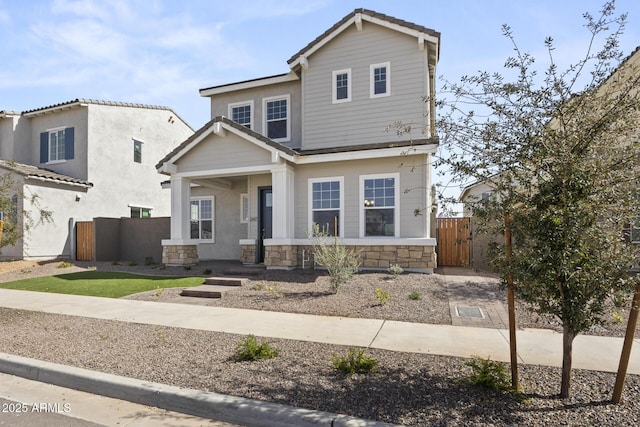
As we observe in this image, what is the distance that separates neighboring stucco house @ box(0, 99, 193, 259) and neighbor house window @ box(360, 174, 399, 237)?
1399cm

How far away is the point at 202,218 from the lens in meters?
16.4

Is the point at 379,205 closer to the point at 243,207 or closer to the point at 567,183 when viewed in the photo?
the point at 243,207

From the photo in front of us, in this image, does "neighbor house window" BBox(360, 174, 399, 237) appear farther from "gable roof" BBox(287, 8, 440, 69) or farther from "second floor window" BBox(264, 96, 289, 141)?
"gable roof" BBox(287, 8, 440, 69)

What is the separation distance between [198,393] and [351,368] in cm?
167

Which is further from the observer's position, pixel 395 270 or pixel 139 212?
pixel 139 212

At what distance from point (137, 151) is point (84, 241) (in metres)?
5.92

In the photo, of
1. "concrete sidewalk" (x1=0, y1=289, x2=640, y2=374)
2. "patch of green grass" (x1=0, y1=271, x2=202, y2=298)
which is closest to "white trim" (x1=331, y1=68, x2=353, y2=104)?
"patch of green grass" (x1=0, y1=271, x2=202, y2=298)

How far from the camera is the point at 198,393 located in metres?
3.83

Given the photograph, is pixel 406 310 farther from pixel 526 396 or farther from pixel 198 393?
pixel 198 393

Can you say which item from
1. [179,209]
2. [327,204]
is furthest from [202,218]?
[327,204]

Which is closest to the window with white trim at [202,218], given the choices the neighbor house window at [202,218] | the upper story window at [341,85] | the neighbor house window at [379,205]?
the neighbor house window at [202,218]

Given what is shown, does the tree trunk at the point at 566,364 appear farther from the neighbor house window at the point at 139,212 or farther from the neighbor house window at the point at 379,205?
the neighbor house window at the point at 139,212

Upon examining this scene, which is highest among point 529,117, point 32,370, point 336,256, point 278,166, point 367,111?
point 367,111

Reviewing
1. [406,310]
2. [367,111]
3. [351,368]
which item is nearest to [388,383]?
[351,368]
